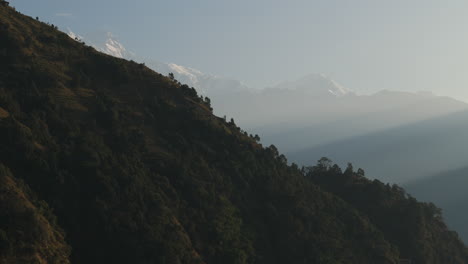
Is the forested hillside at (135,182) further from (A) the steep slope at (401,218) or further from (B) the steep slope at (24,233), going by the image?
(A) the steep slope at (401,218)

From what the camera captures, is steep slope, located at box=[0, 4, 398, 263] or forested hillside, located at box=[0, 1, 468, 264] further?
steep slope, located at box=[0, 4, 398, 263]

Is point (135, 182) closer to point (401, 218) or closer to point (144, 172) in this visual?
point (144, 172)

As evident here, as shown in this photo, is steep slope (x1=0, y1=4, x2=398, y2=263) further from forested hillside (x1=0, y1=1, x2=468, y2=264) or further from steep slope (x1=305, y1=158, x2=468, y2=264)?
steep slope (x1=305, y1=158, x2=468, y2=264)

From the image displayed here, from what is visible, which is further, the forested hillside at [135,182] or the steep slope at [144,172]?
the steep slope at [144,172]

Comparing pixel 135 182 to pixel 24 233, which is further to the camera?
pixel 135 182

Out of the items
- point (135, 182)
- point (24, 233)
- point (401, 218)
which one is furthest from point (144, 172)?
point (401, 218)

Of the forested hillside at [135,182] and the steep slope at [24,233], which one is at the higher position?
the forested hillside at [135,182]

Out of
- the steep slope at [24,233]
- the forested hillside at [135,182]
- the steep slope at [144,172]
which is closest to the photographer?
the steep slope at [24,233]

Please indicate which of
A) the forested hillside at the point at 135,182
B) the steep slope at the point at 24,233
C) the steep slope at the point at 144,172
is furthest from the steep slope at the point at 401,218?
the steep slope at the point at 24,233

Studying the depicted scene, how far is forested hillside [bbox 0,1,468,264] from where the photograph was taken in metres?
70.9

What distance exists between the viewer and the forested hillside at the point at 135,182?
7094cm

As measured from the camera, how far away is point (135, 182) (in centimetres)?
8288

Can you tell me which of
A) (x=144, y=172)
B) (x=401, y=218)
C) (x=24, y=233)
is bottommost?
(x=24, y=233)

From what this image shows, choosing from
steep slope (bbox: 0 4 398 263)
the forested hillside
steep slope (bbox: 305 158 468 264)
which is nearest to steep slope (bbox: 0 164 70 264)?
the forested hillside
